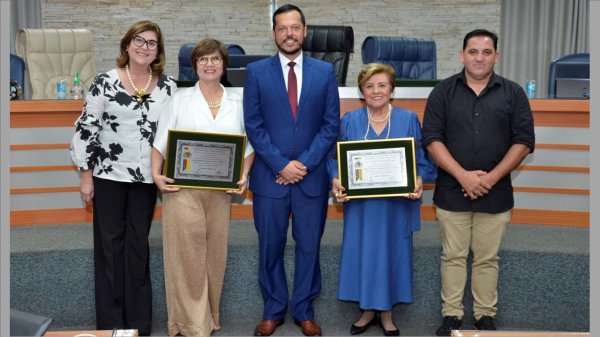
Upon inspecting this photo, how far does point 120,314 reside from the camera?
142 inches

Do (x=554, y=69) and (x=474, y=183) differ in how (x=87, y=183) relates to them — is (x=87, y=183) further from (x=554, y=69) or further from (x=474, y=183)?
(x=554, y=69)

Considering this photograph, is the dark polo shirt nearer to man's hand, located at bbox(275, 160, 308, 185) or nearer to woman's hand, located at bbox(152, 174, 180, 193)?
man's hand, located at bbox(275, 160, 308, 185)

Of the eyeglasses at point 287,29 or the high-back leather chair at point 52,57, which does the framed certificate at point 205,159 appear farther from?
the high-back leather chair at point 52,57

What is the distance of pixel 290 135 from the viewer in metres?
3.41

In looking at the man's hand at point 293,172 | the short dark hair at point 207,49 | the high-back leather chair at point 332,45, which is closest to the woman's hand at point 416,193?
the man's hand at point 293,172

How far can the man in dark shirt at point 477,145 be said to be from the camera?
3398 millimetres

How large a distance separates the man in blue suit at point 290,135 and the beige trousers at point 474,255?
634 mm

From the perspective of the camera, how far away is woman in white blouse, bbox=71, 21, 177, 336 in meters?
3.31

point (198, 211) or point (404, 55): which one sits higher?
point (404, 55)

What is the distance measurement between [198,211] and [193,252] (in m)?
0.20

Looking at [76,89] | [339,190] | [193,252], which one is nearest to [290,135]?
[339,190]

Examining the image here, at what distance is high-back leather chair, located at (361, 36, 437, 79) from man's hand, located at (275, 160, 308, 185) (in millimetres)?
2866

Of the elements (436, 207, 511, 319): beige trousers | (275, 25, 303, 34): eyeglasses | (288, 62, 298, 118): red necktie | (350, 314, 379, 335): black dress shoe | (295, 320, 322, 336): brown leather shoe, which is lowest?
(350, 314, 379, 335): black dress shoe

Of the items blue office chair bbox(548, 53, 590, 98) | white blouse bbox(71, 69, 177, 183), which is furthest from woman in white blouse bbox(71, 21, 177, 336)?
blue office chair bbox(548, 53, 590, 98)
